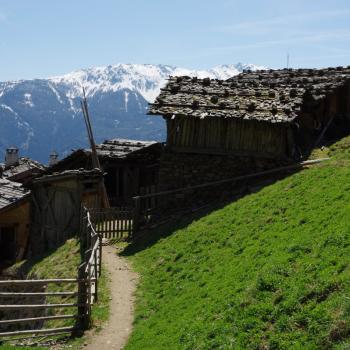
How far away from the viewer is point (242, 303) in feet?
39.3

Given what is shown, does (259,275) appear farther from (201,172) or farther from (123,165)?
(123,165)

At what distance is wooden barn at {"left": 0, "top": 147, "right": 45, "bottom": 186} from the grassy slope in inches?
1491

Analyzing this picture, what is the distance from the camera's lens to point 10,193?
3781 cm

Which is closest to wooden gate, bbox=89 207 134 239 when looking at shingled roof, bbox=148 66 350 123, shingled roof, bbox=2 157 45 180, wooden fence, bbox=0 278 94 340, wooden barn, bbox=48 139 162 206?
wooden fence, bbox=0 278 94 340

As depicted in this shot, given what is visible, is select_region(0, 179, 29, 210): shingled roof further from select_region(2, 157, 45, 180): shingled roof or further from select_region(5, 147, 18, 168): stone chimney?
select_region(5, 147, 18, 168): stone chimney

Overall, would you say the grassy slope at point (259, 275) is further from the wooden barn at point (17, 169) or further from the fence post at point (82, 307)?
the wooden barn at point (17, 169)

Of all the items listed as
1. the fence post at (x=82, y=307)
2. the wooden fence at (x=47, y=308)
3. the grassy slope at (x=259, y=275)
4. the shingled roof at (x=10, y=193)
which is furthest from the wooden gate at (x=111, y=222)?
the shingled roof at (x=10, y=193)

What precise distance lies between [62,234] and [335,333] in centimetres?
2372

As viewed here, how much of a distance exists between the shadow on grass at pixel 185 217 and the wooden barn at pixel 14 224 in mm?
14109

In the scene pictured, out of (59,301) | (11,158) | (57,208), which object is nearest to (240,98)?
(57,208)

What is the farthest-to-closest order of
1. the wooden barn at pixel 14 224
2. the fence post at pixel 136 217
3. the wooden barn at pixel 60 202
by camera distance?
1. the wooden barn at pixel 14 224
2. the wooden barn at pixel 60 202
3. the fence post at pixel 136 217

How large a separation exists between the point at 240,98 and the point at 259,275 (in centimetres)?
1755

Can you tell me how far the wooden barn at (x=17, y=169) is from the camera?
186ft

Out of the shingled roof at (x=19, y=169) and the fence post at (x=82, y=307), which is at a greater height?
the fence post at (x=82, y=307)
